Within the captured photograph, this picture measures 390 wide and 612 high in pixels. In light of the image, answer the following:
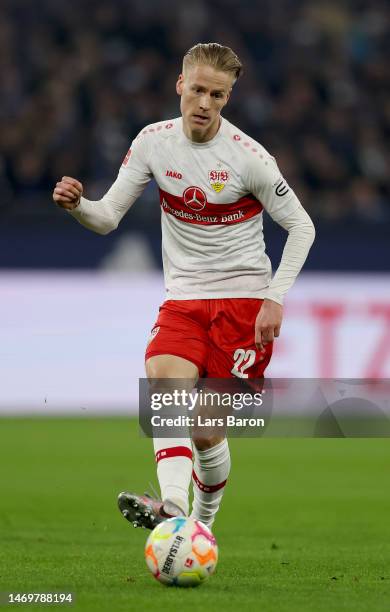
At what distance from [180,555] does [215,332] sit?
1.14 metres

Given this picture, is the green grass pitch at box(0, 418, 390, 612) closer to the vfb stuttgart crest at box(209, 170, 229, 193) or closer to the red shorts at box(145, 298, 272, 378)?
the red shorts at box(145, 298, 272, 378)

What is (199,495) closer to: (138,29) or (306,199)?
(306,199)

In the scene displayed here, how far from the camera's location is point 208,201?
5664 millimetres

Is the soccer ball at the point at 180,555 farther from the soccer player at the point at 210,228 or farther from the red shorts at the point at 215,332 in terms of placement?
the red shorts at the point at 215,332

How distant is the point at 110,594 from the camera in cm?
481

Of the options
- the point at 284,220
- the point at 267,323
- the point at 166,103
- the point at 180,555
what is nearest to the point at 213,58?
the point at 284,220

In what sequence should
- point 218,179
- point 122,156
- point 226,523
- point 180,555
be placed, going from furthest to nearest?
1. point 122,156
2. point 226,523
3. point 218,179
4. point 180,555

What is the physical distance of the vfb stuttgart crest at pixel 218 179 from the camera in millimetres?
5637

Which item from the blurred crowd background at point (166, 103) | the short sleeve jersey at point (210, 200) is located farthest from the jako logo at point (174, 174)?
the blurred crowd background at point (166, 103)

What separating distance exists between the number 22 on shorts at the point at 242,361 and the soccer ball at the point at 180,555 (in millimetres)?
928

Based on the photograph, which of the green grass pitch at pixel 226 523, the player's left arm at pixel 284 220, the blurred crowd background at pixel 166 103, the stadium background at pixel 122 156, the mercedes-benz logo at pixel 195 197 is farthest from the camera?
the blurred crowd background at pixel 166 103

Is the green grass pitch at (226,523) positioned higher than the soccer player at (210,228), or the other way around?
the soccer player at (210,228)

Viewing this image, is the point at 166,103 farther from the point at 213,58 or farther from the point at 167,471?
the point at 167,471

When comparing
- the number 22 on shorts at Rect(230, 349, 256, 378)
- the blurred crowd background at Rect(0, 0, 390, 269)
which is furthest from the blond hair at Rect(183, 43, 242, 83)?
the blurred crowd background at Rect(0, 0, 390, 269)
